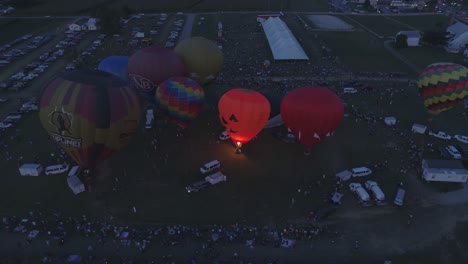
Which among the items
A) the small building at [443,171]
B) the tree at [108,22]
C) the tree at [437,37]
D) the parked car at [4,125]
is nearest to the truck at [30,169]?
the parked car at [4,125]

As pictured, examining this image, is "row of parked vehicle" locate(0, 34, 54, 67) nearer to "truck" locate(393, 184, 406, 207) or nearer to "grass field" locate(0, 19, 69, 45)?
"grass field" locate(0, 19, 69, 45)

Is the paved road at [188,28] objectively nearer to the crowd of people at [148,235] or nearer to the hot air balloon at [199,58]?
the hot air balloon at [199,58]

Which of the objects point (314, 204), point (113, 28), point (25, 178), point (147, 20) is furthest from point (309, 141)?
point (147, 20)

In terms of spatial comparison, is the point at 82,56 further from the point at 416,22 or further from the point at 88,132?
the point at 416,22

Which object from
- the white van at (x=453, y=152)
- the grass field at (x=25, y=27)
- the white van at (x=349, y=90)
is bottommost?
the white van at (x=453, y=152)

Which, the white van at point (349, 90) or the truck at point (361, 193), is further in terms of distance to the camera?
the white van at point (349, 90)

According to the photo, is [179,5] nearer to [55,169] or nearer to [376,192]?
[55,169]

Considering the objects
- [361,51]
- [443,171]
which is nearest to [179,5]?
[361,51]
